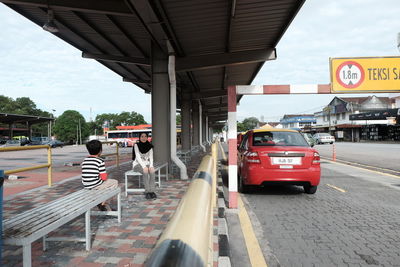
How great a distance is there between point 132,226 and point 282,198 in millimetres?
3570

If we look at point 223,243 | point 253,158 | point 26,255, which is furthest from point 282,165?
point 26,255

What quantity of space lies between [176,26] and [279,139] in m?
4.24

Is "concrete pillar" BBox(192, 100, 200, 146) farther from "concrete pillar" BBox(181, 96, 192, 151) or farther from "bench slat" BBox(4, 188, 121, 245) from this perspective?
"bench slat" BBox(4, 188, 121, 245)

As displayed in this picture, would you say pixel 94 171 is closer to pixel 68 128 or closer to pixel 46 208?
pixel 46 208

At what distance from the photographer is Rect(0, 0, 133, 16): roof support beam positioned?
261 inches

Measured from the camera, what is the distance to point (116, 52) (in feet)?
38.3

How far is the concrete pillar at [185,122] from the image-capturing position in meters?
20.0

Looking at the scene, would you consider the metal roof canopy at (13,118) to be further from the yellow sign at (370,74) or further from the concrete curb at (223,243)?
the yellow sign at (370,74)

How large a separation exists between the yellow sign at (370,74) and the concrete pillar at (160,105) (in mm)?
5496

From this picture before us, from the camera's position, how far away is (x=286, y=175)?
6.14m

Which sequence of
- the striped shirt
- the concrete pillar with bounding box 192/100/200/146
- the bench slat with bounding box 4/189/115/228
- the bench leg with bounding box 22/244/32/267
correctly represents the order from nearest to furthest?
the bench leg with bounding box 22/244/32/267
the bench slat with bounding box 4/189/115/228
the striped shirt
the concrete pillar with bounding box 192/100/200/146

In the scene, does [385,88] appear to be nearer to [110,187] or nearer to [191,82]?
[110,187]

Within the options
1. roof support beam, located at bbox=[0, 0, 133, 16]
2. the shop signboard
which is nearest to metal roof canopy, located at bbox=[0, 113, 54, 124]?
roof support beam, located at bbox=[0, 0, 133, 16]

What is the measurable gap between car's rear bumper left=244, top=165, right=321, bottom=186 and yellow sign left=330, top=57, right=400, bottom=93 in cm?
192
